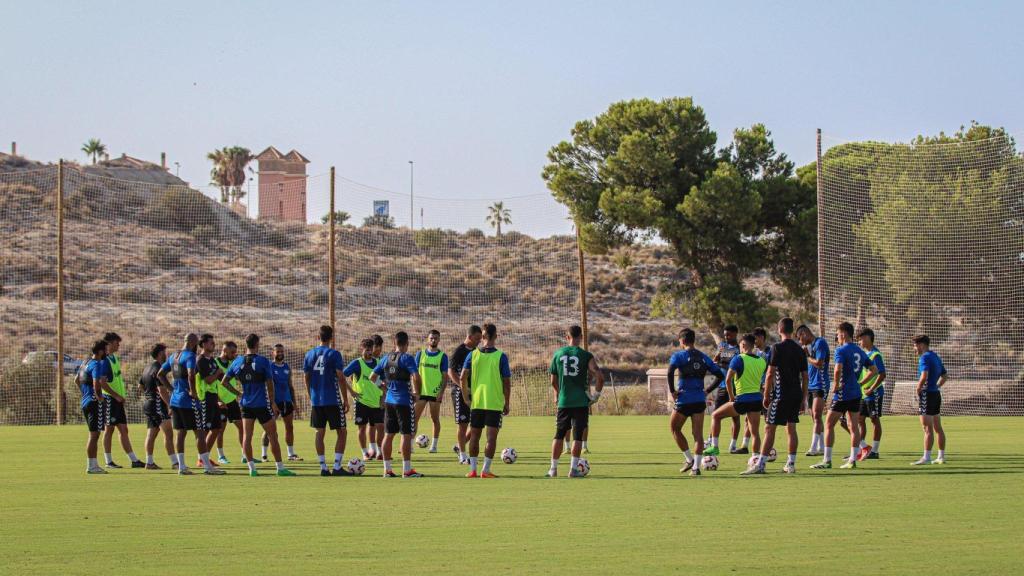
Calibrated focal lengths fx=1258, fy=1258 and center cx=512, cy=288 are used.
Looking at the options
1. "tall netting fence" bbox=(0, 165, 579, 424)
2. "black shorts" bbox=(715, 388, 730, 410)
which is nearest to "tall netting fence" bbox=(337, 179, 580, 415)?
"tall netting fence" bbox=(0, 165, 579, 424)

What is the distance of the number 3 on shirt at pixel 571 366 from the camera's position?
1609 cm

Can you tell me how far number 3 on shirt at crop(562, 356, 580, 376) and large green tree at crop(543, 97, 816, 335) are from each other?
25.6 metres

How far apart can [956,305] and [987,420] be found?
4905 mm

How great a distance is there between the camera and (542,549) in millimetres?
9914

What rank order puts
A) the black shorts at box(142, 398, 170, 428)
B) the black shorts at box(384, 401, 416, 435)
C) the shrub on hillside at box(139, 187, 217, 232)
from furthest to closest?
the shrub on hillside at box(139, 187, 217, 232)
the black shorts at box(142, 398, 170, 428)
the black shorts at box(384, 401, 416, 435)

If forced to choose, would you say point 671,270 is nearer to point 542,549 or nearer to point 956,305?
point 956,305

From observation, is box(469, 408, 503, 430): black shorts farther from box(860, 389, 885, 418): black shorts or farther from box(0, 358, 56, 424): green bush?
box(0, 358, 56, 424): green bush

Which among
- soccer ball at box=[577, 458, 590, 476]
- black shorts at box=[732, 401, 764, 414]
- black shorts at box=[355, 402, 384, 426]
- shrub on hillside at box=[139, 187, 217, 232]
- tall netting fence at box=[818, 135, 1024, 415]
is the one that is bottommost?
soccer ball at box=[577, 458, 590, 476]

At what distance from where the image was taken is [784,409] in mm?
16484

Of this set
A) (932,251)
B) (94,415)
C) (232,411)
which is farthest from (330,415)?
(932,251)

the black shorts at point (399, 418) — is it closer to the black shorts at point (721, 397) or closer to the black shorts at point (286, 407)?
the black shorts at point (286, 407)

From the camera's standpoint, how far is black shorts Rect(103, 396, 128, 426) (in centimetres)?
1845

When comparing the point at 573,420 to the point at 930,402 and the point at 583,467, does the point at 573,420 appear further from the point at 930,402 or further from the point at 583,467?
the point at 930,402

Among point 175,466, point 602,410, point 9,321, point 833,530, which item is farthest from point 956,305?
point 9,321
